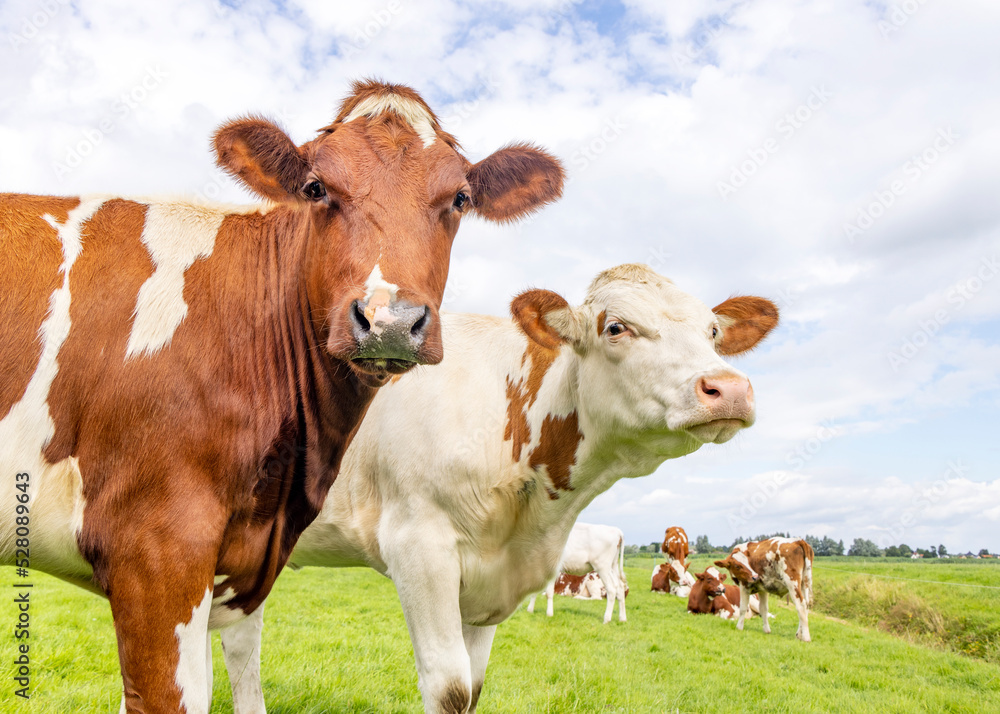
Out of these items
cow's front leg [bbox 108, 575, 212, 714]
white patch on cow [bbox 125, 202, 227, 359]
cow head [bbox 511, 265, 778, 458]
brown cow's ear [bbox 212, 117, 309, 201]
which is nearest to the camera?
cow's front leg [bbox 108, 575, 212, 714]

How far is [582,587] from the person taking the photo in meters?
Result: 21.8

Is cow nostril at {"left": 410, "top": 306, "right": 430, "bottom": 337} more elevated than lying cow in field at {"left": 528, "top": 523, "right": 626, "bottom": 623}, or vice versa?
cow nostril at {"left": 410, "top": 306, "right": 430, "bottom": 337}

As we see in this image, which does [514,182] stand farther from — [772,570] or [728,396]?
[772,570]

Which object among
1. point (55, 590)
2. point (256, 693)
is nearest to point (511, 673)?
point (256, 693)

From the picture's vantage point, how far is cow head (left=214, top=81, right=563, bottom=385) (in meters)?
2.36

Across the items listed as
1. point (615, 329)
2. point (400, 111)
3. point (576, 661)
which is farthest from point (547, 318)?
point (576, 661)

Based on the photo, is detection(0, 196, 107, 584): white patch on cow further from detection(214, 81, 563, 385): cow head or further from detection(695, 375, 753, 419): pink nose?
detection(695, 375, 753, 419): pink nose

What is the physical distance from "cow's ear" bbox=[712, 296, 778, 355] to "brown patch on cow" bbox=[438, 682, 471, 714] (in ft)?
9.56

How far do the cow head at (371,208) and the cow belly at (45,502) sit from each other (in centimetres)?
99

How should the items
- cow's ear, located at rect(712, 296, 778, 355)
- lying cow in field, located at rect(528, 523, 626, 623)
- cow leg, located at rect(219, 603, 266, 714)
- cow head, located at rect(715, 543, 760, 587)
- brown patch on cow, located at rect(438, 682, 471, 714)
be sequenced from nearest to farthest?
brown patch on cow, located at rect(438, 682, 471, 714), cow leg, located at rect(219, 603, 266, 714), cow's ear, located at rect(712, 296, 778, 355), cow head, located at rect(715, 543, 760, 587), lying cow in field, located at rect(528, 523, 626, 623)

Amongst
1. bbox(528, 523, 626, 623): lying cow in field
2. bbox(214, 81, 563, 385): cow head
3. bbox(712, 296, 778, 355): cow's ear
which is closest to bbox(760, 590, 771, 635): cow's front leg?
bbox(528, 523, 626, 623): lying cow in field

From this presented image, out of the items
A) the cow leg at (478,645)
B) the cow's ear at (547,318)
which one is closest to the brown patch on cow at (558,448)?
the cow's ear at (547,318)

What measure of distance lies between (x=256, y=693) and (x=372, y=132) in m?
3.74

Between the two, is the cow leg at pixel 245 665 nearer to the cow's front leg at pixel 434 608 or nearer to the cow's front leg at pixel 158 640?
the cow's front leg at pixel 434 608
